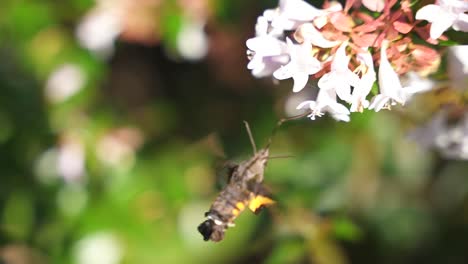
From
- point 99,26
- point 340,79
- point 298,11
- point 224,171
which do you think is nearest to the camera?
point 340,79

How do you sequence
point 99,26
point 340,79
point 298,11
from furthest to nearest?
point 99,26, point 298,11, point 340,79

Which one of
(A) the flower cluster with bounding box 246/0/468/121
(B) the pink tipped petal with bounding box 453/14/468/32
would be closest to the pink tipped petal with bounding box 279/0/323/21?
(A) the flower cluster with bounding box 246/0/468/121

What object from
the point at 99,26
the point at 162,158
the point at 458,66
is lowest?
the point at 458,66

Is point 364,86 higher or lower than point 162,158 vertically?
lower

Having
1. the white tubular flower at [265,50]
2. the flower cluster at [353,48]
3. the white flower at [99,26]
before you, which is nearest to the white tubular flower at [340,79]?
the flower cluster at [353,48]

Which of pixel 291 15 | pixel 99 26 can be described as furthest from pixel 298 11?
pixel 99 26

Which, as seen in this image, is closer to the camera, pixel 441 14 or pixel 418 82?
pixel 441 14

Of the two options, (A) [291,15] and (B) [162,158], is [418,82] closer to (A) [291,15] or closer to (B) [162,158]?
(A) [291,15]
